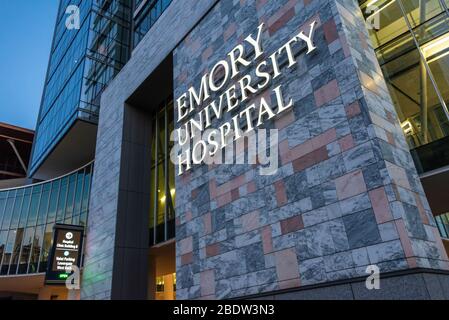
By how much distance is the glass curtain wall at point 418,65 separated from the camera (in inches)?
401

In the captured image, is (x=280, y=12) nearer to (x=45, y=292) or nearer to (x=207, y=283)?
(x=207, y=283)

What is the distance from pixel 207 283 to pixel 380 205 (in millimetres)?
6193

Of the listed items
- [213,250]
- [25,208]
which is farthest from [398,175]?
[25,208]

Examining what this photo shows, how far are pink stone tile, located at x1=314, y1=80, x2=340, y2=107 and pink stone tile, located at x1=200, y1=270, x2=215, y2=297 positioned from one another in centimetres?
628

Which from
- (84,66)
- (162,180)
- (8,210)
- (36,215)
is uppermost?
(84,66)

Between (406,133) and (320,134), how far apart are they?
3.62m

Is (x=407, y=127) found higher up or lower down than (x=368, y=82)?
lower down

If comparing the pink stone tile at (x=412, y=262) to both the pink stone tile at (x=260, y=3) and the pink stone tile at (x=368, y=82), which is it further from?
the pink stone tile at (x=260, y=3)

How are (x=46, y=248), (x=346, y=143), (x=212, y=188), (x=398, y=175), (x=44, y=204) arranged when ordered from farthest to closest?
(x=44, y=204)
(x=46, y=248)
(x=212, y=188)
(x=346, y=143)
(x=398, y=175)

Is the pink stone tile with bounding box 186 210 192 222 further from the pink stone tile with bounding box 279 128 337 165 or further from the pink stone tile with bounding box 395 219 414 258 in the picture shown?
the pink stone tile with bounding box 395 219 414 258

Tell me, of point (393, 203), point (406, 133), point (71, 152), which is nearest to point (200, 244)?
point (393, 203)

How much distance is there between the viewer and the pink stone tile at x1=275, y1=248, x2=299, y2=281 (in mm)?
8734

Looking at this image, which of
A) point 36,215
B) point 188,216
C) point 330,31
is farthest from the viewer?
point 36,215

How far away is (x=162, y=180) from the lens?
787 inches
